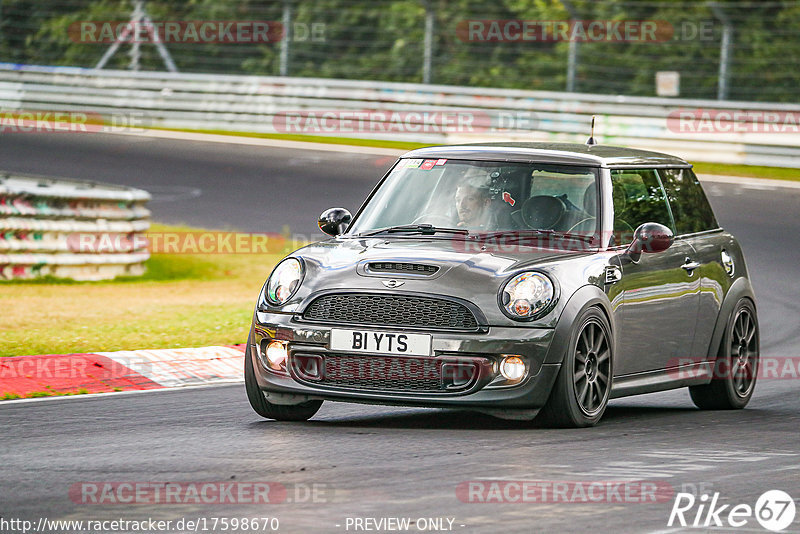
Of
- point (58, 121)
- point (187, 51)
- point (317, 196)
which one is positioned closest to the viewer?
point (317, 196)

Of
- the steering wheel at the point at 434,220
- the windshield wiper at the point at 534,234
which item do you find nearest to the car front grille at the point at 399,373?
the windshield wiper at the point at 534,234

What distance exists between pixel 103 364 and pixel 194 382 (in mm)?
643

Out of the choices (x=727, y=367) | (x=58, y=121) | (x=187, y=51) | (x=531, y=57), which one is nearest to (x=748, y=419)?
(x=727, y=367)

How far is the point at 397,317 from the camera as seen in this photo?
780cm

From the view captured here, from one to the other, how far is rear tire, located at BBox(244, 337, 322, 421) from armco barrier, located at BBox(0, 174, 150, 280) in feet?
25.9

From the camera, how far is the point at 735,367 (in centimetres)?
984

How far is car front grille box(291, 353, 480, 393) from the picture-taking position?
7773 millimetres

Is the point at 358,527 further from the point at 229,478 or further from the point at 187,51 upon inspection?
Result: the point at 187,51

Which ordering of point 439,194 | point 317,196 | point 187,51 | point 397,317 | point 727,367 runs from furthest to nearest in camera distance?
point 187,51 → point 317,196 → point 727,367 → point 439,194 → point 397,317

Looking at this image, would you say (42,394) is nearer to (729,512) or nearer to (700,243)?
(700,243)

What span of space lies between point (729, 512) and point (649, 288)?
9.26ft

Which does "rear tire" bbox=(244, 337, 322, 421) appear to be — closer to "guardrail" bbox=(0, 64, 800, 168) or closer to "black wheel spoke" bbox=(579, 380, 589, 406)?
"black wheel spoke" bbox=(579, 380, 589, 406)

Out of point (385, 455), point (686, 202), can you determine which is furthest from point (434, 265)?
point (686, 202)

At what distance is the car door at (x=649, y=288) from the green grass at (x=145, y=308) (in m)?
3.95
